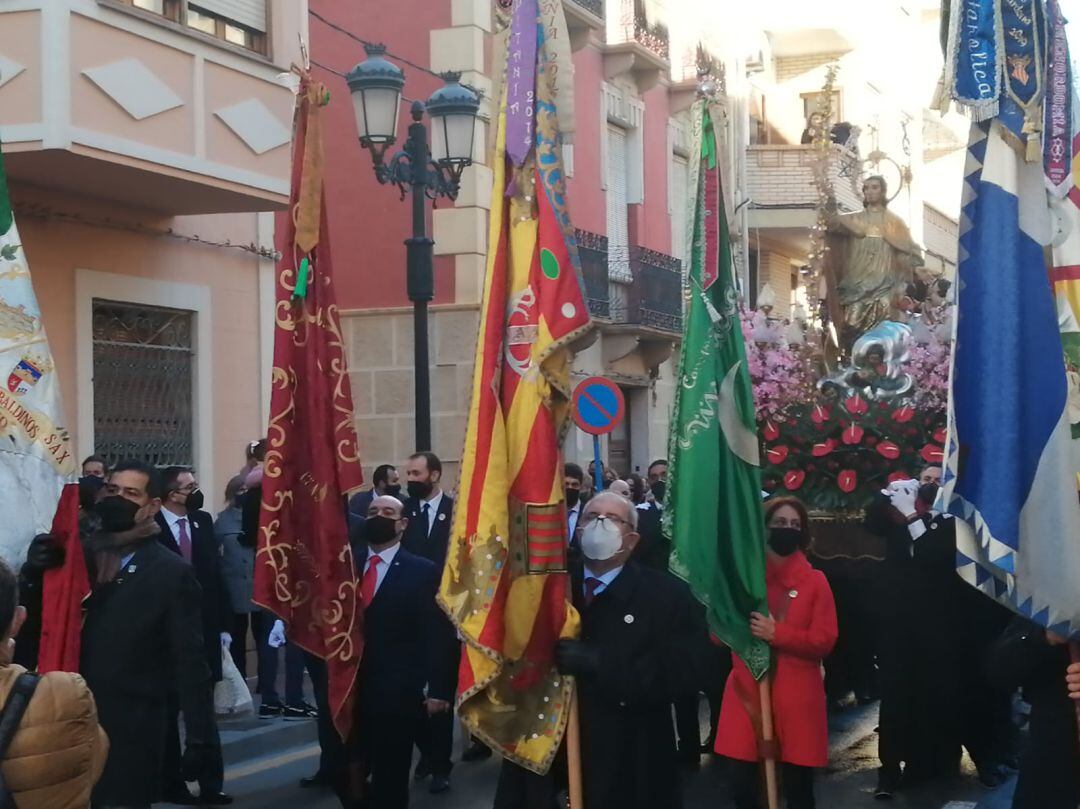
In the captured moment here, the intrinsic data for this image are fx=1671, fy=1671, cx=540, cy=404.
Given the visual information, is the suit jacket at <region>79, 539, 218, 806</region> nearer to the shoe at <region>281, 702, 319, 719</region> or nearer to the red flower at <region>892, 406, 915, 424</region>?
the shoe at <region>281, 702, 319, 719</region>

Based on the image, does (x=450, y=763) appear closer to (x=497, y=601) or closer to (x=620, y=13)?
(x=497, y=601)

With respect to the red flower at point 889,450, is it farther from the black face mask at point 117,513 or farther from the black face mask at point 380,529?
the black face mask at point 117,513

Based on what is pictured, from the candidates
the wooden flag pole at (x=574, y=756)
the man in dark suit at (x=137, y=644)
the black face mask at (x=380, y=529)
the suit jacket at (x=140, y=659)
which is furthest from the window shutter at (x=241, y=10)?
the wooden flag pole at (x=574, y=756)

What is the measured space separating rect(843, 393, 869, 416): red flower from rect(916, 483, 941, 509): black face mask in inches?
80.8

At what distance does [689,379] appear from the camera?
8.19 metres

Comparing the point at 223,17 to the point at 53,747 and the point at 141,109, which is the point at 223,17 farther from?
the point at 53,747

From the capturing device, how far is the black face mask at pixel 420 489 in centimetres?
991

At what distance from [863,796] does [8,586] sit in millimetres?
6279

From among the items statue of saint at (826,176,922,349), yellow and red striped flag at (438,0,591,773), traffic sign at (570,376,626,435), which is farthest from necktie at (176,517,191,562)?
statue of saint at (826,176,922,349)

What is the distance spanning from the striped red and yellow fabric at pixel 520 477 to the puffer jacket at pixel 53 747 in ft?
8.28

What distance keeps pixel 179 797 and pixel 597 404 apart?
346cm

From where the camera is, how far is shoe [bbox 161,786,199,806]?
8602 millimetres

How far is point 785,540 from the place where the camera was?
795 cm

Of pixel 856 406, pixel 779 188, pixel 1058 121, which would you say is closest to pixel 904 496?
pixel 856 406
